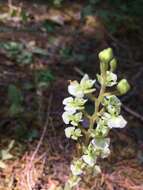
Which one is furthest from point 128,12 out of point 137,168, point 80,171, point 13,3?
point 80,171

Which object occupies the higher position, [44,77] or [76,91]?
[44,77]

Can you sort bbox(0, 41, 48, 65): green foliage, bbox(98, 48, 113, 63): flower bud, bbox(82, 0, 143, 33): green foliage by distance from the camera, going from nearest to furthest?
bbox(98, 48, 113, 63): flower bud < bbox(0, 41, 48, 65): green foliage < bbox(82, 0, 143, 33): green foliage

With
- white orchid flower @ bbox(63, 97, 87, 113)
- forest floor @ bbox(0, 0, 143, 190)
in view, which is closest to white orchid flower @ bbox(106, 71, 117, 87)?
white orchid flower @ bbox(63, 97, 87, 113)

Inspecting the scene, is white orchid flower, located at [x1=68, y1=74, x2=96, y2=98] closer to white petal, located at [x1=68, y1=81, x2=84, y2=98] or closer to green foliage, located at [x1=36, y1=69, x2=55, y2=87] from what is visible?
white petal, located at [x1=68, y1=81, x2=84, y2=98]

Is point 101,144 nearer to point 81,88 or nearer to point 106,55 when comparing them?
point 81,88

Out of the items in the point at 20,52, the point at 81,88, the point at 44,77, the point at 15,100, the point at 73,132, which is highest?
the point at 20,52

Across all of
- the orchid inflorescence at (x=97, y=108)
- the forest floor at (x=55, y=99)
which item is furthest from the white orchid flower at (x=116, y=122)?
the forest floor at (x=55, y=99)

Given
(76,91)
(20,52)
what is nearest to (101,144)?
(76,91)

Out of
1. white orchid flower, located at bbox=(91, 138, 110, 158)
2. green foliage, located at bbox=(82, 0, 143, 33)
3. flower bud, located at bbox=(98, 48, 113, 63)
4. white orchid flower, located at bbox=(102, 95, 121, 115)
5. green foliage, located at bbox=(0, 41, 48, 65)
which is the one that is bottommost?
white orchid flower, located at bbox=(91, 138, 110, 158)

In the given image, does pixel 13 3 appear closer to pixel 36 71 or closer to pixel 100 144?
pixel 36 71
